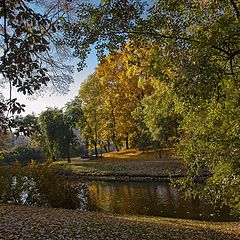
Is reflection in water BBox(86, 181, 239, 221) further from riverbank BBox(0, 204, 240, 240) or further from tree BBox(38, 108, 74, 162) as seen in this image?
tree BBox(38, 108, 74, 162)

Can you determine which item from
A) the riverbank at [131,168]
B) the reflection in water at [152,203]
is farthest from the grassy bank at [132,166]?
the reflection in water at [152,203]

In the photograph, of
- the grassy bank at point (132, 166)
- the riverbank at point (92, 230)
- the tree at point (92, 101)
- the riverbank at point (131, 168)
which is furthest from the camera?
the tree at point (92, 101)

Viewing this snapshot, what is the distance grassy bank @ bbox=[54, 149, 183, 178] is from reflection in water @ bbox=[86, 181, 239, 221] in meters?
5.57

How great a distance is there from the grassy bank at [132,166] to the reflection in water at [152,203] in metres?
5.57

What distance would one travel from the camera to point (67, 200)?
1816 cm

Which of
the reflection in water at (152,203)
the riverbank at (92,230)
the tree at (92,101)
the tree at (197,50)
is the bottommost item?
the reflection in water at (152,203)

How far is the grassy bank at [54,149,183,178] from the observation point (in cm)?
3120

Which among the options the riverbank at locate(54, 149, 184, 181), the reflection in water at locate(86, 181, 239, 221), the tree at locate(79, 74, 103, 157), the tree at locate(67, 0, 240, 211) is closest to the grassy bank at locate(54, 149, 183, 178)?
the riverbank at locate(54, 149, 184, 181)

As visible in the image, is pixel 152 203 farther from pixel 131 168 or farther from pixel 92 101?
pixel 92 101

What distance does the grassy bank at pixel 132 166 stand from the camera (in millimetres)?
31203

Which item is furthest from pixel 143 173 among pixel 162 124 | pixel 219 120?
pixel 219 120

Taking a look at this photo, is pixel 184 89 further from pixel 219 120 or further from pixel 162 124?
pixel 162 124

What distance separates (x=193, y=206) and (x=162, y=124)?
1370 centimetres

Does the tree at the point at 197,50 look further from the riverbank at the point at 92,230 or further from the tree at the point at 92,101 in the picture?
the tree at the point at 92,101
